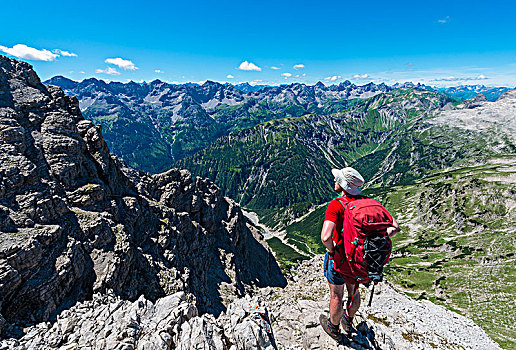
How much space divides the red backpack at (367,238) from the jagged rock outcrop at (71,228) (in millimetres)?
26125

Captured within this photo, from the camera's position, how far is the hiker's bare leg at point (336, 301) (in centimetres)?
1088

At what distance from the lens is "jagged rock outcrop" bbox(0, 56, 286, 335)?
22.9m

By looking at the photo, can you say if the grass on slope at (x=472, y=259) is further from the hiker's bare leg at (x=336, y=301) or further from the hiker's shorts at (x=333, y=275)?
the hiker's shorts at (x=333, y=275)

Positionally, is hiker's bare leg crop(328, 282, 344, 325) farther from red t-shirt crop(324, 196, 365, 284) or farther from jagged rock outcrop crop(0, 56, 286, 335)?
jagged rock outcrop crop(0, 56, 286, 335)

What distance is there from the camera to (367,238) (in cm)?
782

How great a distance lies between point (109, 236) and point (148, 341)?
2357cm

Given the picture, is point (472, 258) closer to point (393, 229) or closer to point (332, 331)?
point (332, 331)

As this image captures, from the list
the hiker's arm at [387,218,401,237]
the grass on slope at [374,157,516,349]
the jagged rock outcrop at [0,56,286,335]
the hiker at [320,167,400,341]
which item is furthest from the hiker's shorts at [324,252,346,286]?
the grass on slope at [374,157,516,349]

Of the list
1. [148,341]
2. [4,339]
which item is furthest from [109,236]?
[148,341]

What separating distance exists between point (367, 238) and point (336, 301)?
5350 mm

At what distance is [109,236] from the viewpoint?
32.6 meters

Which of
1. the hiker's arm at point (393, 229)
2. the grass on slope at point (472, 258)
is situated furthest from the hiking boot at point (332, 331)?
the grass on slope at point (472, 258)

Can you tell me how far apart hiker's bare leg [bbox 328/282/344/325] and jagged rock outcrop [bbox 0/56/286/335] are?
24201 millimetres

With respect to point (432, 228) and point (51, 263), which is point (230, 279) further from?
point (432, 228)
